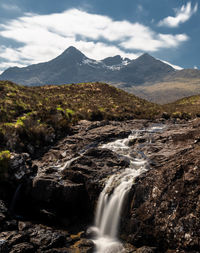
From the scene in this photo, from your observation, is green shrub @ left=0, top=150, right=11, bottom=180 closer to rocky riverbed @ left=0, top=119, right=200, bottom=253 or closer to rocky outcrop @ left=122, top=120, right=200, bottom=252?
rocky riverbed @ left=0, top=119, right=200, bottom=253

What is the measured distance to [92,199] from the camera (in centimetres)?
1758

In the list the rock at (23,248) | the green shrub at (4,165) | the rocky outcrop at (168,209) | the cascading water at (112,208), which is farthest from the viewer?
the green shrub at (4,165)

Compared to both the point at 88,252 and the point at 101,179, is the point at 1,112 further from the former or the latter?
the point at 88,252

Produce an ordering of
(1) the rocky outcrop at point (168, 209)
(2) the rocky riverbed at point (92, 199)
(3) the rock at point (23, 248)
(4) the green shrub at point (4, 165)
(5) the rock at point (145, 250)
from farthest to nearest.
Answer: (4) the green shrub at point (4, 165) → (3) the rock at point (23, 248) → (2) the rocky riverbed at point (92, 199) → (5) the rock at point (145, 250) → (1) the rocky outcrop at point (168, 209)

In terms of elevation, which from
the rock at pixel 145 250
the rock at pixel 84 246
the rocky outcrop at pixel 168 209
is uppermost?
the rocky outcrop at pixel 168 209

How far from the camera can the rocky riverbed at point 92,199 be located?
1289cm

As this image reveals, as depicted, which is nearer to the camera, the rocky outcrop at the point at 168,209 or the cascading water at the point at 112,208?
the rocky outcrop at the point at 168,209

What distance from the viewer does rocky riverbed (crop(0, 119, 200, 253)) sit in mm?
12891

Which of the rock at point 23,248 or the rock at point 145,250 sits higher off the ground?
the rock at point 145,250

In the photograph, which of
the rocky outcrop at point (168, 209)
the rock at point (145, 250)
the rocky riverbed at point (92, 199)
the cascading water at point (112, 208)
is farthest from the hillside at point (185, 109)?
the rock at point (145, 250)

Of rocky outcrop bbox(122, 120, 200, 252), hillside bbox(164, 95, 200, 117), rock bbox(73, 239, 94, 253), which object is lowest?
rock bbox(73, 239, 94, 253)

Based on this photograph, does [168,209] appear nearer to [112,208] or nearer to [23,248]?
[112,208]

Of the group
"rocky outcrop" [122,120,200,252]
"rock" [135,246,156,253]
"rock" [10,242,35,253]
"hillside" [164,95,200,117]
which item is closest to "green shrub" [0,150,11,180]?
"rock" [10,242,35,253]

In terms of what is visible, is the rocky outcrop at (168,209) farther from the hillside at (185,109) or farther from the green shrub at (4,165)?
the hillside at (185,109)
